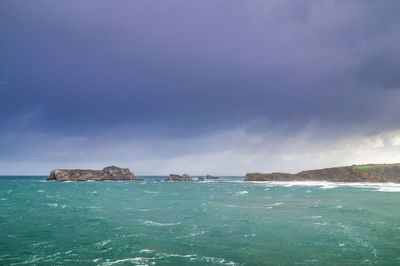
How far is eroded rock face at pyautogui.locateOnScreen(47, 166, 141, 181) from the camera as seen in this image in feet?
571

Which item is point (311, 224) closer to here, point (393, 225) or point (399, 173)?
point (393, 225)

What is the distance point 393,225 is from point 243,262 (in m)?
19.9

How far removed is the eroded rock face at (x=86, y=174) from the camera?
571ft

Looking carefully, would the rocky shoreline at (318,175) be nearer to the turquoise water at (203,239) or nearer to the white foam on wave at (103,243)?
the turquoise water at (203,239)

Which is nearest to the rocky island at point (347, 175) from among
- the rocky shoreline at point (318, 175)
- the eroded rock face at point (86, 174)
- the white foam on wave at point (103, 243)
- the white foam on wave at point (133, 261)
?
the rocky shoreline at point (318, 175)

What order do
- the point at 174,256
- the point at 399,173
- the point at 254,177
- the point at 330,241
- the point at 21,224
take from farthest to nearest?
the point at 254,177
the point at 399,173
the point at 21,224
the point at 330,241
the point at 174,256

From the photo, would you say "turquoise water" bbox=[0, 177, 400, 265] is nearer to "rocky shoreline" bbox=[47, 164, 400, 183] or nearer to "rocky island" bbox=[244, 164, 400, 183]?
"rocky island" bbox=[244, 164, 400, 183]

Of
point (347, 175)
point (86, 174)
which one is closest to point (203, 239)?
point (347, 175)

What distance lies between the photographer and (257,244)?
19188mm

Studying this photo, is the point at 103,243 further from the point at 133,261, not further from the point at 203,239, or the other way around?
the point at 203,239

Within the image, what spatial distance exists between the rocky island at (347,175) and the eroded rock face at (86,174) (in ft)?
343

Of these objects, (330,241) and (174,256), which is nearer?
(174,256)

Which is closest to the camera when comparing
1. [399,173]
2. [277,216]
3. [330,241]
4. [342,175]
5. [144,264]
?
[144,264]

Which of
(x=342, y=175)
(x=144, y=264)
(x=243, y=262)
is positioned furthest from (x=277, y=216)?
(x=342, y=175)
